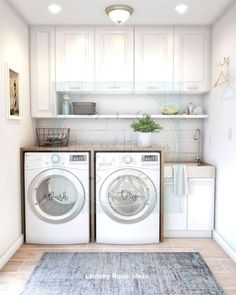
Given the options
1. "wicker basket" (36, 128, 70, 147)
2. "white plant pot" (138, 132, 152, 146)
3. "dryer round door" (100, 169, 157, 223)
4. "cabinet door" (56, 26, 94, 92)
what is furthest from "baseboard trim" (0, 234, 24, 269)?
"cabinet door" (56, 26, 94, 92)

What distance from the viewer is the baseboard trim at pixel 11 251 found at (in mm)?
2717

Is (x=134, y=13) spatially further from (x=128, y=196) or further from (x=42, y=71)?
(x=128, y=196)

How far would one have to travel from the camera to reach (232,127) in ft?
9.37

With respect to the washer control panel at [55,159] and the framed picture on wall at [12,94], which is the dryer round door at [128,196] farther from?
the framed picture on wall at [12,94]

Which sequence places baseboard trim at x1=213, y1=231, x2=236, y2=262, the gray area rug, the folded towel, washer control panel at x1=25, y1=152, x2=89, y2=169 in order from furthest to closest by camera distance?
the folded towel → washer control panel at x1=25, y1=152, x2=89, y2=169 → baseboard trim at x1=213, y1=231, x2=236, y2=262 → the gray area rug

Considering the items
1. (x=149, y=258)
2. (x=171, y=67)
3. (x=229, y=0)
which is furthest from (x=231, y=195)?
(x=229, y=0)

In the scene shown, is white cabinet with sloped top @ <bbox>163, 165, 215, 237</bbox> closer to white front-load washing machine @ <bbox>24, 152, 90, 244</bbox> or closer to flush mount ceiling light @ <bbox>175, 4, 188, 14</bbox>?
white front-load washing machine @ <bbox>24, 152, 90, 244</bbox>

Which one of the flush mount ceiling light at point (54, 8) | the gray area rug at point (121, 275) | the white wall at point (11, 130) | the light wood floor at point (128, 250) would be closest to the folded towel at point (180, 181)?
the light wood floor at point (128, 250)

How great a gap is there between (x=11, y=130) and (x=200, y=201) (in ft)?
7.36

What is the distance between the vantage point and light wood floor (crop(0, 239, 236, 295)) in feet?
7.98

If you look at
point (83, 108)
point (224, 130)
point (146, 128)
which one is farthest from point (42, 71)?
point (224, 130)

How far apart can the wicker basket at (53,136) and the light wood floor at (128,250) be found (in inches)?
47.2

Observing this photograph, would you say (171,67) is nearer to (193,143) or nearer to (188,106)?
(188,106)

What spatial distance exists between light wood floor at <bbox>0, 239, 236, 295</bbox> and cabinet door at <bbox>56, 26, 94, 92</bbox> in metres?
1.94
